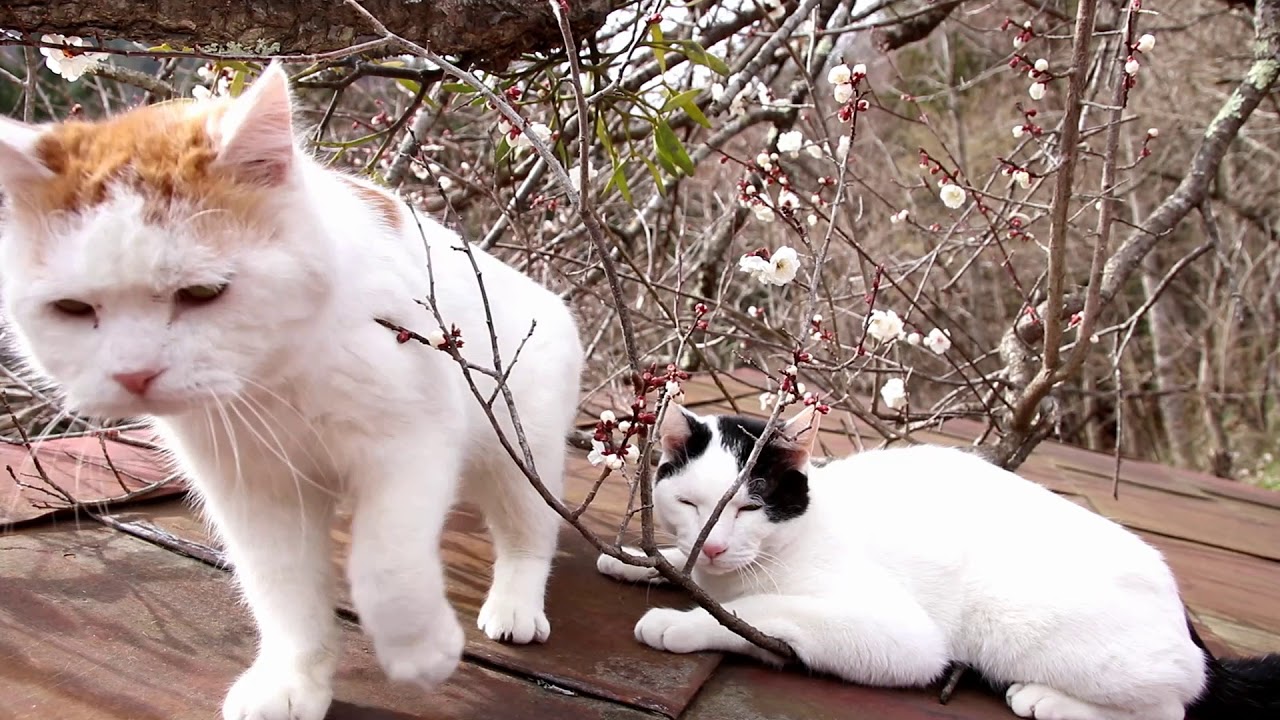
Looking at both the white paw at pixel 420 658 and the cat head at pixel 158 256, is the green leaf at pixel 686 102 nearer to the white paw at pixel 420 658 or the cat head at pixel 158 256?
the cat head at pixel 158 256

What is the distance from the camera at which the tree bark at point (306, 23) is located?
1.11 meters

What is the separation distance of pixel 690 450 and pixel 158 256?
104cm

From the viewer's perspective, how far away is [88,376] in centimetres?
85

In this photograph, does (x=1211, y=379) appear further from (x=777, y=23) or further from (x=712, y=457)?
(x=712, y=457)

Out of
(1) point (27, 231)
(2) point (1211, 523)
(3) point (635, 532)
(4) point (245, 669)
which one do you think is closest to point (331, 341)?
(1) point (27, 231)

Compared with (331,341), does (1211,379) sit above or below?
below

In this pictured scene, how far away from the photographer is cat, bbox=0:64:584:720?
856 millimetres

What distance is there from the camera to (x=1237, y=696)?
4.47 ft

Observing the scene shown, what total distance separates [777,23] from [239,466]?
207 cm

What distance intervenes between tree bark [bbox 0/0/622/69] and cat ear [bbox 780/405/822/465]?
2.89ft

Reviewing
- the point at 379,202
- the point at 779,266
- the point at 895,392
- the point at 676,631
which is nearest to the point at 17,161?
the point at 379,202

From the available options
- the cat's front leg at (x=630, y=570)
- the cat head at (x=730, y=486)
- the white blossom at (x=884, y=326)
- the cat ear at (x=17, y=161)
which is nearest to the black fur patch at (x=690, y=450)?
the cat head at (x=730, y=486)

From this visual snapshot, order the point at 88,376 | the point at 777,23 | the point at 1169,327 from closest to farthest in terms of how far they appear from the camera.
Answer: the point at 88,376, the point at 777,23, the point at 1169,327

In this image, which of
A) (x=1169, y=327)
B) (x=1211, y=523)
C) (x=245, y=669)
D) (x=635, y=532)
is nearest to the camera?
(x=245, y=669)
